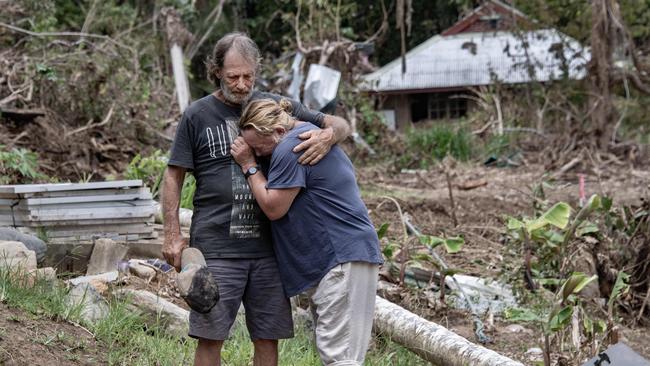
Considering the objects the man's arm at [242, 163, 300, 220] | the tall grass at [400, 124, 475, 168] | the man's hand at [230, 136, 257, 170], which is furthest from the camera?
the tall grass at [400, 124, 475, 168]

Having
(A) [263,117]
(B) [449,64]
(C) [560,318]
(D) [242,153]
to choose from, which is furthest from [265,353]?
(B) [449,64]

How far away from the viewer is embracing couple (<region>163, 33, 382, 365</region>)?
166 inches

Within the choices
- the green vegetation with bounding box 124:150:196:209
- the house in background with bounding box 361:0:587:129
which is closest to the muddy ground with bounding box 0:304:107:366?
the green vegetation with bounding box 124:150:196:209

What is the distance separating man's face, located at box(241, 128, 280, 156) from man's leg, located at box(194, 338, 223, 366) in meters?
0.89

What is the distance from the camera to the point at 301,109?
4641 millimetres

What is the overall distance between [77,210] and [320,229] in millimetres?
3461

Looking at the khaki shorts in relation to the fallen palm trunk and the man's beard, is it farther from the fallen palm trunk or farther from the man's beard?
the fallen palm trunk

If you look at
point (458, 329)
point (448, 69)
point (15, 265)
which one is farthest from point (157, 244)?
point (448, 69)

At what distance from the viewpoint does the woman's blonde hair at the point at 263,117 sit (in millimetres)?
4207

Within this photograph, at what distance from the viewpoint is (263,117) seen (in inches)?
166

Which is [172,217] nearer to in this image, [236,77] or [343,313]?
[236,77]

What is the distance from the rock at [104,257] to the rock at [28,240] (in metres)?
0.34

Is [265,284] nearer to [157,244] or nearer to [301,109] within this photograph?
[301,109]

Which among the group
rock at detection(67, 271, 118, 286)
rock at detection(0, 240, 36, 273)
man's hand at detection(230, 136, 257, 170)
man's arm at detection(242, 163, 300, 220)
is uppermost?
man's hand at detection(230, 136, 257, 170)
